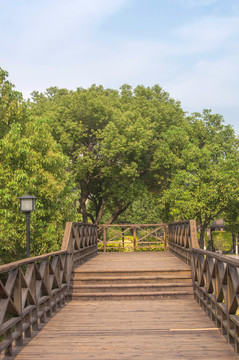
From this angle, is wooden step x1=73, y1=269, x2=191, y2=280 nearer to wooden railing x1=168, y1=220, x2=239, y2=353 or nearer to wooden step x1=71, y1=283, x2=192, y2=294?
wooden step x1=71, y1=283, x2=192, y2=294

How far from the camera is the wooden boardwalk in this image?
4.34 meters

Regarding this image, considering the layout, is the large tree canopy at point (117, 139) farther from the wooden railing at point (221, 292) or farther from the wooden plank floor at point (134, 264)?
the wooden railing at point (221, 292)

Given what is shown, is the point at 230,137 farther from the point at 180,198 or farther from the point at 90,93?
the point at 90,93

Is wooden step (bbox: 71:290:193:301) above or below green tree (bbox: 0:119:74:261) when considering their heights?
below

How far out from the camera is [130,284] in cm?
825

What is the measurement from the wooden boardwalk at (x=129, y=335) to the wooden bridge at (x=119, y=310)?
0.01 metres

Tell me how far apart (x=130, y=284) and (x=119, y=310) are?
1.51m

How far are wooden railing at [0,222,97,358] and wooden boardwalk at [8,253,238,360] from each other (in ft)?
0.57

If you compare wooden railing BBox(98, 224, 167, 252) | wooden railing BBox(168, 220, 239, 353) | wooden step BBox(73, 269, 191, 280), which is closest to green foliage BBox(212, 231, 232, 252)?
wooden railing BBox(98, 224, 167, 252)

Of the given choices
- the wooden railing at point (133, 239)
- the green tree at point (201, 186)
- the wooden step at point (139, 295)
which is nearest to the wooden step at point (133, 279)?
the wooden step at point (139, 295)

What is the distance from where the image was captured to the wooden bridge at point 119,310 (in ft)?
14.4

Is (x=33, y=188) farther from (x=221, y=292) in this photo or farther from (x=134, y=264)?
(x=221, y=292)

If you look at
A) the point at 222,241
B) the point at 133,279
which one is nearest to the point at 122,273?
the point at 133,279

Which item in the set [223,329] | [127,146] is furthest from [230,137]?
[223,329]
